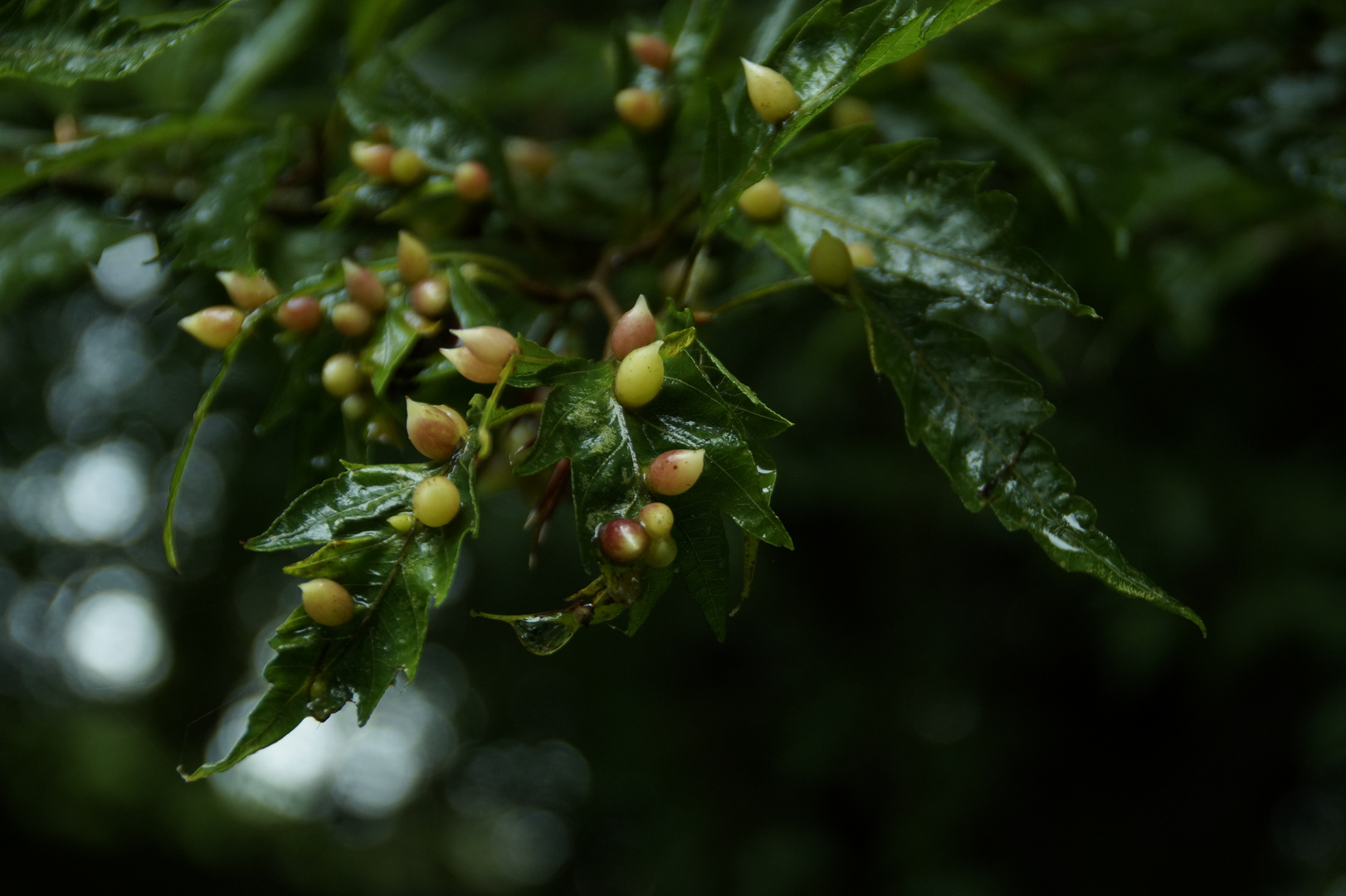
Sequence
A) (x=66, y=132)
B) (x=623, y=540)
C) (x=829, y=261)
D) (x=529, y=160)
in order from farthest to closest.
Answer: (x=529, y=160)
(x=66, y=132)
(x=829, y=261)
(x=623, y=540)

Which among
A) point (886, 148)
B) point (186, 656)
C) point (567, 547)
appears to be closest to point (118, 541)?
point (186, 656)

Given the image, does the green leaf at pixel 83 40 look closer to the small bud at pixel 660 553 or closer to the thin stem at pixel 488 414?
the thin stem at pixel 488 414

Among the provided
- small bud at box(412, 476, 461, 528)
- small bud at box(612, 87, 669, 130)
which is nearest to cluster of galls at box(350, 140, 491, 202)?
small bud at box(612, 87, 669, 130)

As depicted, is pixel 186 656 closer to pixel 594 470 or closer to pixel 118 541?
pixel 118 541

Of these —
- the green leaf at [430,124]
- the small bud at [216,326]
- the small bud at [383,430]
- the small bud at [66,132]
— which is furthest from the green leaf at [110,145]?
the small bud at [383,430]

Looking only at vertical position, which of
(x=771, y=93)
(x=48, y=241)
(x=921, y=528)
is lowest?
(x=921, y=528)

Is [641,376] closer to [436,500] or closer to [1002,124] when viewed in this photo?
[436,500]

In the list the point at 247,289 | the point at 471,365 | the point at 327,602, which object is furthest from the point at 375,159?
the point at 327,602
